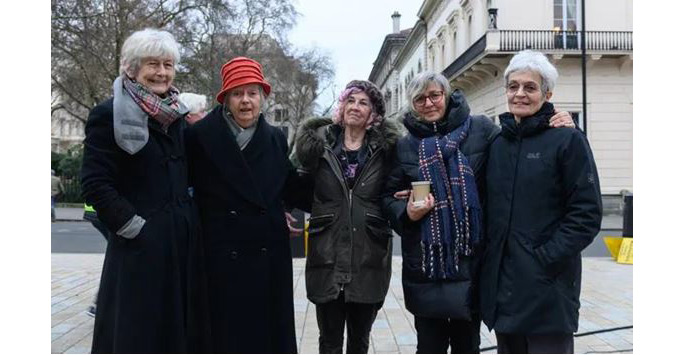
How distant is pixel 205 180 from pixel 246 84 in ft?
1.92

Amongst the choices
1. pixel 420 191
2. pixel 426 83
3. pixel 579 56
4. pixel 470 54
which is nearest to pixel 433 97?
pixel 426 83

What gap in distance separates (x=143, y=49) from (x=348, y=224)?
147cm

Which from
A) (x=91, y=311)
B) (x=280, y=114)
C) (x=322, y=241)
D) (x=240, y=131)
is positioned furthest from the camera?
(x=280, y=114)

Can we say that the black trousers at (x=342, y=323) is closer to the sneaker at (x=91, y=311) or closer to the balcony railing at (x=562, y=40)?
the sneaker at (x=91, y=311)

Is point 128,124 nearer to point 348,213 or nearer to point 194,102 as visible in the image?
point 348,213

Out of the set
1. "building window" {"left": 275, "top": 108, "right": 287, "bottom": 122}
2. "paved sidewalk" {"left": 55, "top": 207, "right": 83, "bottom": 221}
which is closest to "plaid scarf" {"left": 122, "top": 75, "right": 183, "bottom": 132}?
"paved sidewalk" {"left": 55, "top": 207, "right": 83, "bottom": 221}

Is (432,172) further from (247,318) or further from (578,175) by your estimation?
(247,318)

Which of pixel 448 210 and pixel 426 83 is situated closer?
pixel 448 210

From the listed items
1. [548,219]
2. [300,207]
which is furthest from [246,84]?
[548,219]

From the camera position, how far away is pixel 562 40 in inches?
992

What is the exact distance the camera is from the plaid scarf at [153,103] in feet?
10.3

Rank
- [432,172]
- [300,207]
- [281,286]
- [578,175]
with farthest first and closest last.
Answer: [300,207], [281,286], [432,172], [578,175]

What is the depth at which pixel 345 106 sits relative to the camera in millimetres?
3801

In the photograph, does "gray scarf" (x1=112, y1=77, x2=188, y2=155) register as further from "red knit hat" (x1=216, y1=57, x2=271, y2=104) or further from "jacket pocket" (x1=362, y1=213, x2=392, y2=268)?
"jacket pocket" (x1=362, y1=213, x2=392, y2=268)
